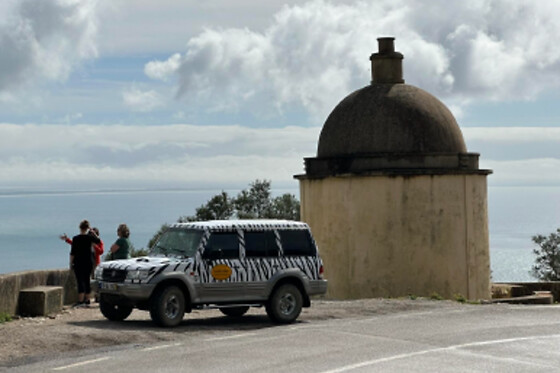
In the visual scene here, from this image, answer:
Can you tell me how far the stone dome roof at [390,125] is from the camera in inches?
1185

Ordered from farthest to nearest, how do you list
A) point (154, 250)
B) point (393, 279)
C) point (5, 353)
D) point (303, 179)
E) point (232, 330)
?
point (303, 179) < point (393, 279) < point (154, 250) < point (232, 330) < point (5, 353)

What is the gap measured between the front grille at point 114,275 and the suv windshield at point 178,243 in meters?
1.10

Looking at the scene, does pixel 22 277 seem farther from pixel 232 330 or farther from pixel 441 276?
pixel 441 276

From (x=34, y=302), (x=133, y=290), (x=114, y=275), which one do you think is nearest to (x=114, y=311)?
(x=114, y=275)

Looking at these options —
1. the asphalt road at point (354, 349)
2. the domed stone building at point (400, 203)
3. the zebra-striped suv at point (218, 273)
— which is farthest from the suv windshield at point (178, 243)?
the domed stone building at point (400, 203)

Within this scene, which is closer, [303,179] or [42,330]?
[42,330]

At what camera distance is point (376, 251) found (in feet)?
98.1

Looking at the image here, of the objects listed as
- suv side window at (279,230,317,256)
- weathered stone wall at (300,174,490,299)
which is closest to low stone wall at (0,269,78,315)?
suv side window at (279,230,317,256)

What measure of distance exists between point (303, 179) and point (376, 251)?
371cm

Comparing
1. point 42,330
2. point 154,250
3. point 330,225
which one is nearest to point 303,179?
point 330,225

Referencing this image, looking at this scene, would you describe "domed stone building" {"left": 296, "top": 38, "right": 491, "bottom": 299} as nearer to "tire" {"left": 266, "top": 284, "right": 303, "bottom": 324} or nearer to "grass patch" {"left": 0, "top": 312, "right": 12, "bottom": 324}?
"tire" {"left": 266, "top": 284, "right": 303, "bottom": 324}

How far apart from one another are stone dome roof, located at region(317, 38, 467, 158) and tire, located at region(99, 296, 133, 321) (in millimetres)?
13464

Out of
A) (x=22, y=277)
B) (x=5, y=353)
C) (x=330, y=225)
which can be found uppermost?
(x=330, y=225)

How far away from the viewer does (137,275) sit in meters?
17.3
